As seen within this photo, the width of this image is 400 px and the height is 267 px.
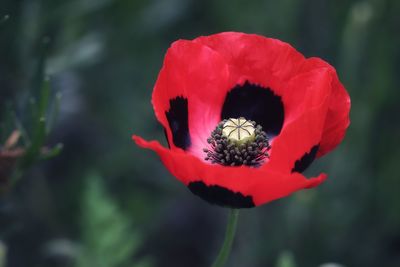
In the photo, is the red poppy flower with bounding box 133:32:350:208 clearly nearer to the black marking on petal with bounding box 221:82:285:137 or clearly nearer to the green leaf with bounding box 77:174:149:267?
the black marking on petal with bounding box 221:82:285:137

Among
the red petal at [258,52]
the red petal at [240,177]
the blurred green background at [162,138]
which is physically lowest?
the blurred green background at [162,138]

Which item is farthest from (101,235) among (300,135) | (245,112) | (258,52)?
(300,135)

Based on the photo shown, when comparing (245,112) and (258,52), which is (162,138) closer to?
(245,112)

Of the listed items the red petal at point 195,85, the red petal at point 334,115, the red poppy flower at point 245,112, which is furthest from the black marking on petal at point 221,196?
the red petal at point 334,115

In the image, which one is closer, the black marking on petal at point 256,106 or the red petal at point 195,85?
the red petal at point 195,85

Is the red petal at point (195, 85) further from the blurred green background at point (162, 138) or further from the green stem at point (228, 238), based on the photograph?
the blurred green background at point (162, 138)

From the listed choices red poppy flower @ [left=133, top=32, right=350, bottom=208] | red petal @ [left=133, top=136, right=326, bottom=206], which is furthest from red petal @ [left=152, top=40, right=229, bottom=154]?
red petal @ [left=133, top=136, right=326, bottom=206]

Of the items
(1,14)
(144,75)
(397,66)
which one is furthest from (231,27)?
(1,14)

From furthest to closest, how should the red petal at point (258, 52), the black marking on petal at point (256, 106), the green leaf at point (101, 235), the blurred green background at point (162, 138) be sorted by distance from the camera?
the blurred green background at point (162, 138), the green leaf at point (101, 235), the black marking on petal at point (256, 106), the red petal at point (258, 52)

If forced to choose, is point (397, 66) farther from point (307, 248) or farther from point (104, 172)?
point (104, 172)
